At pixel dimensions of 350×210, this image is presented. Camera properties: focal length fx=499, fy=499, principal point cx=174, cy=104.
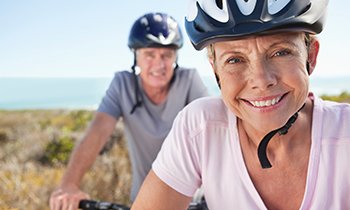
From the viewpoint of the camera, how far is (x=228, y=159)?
1907mm

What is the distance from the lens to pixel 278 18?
1.70 metres

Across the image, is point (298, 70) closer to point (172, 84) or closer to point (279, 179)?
point (279, 179)

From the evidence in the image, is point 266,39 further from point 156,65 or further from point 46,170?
point 46,170

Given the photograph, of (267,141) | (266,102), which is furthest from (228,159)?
(266,102)

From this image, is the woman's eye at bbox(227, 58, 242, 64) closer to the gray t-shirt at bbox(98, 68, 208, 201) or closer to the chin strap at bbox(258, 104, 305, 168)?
the chin strap at bbox(258, 104, 305, 168)

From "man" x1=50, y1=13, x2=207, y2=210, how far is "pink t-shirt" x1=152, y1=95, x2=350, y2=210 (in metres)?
1.49

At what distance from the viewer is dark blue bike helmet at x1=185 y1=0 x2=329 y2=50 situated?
1.69 m

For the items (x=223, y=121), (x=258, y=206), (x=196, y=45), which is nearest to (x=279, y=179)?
(x=258, y=206)

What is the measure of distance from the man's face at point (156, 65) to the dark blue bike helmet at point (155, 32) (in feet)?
0.17

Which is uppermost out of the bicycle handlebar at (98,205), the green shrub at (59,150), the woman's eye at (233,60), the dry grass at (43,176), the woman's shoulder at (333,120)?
the woman's eye at (233,60)

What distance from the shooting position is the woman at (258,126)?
1715 mm

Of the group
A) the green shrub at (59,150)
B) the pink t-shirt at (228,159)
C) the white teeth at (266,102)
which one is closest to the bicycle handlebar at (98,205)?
the pink t-shirt at (228,159)

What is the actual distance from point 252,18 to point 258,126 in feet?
1.28

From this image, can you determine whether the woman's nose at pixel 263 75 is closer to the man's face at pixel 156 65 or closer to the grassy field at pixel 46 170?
the man's face at pixel 156 65
